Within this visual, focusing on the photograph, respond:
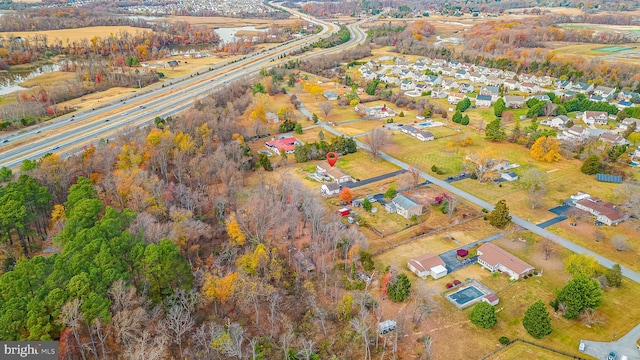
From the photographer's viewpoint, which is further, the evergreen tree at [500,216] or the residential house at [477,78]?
the residential house at [477,78]

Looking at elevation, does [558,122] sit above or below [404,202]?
above

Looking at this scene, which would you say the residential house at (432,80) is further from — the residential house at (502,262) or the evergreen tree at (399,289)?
the evergreen tree at (399,289)

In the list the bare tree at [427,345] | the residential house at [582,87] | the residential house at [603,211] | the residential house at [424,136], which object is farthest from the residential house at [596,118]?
the bare tree at [427,345]

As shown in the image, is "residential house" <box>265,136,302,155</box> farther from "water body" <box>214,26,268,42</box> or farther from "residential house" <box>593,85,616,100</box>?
"water body" <box>214,26,268,42</box>

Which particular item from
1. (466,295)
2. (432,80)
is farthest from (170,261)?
(432,80)

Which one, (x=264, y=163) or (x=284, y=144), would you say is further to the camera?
(x=284, y=144)

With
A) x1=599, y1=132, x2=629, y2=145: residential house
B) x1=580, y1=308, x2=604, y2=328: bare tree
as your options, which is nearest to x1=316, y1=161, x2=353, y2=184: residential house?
x1=580, y1=308, x2=604, y2=328: bare tree

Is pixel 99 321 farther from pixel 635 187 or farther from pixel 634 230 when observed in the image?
pixel 635 187

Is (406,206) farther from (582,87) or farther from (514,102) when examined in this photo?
(582,87)
